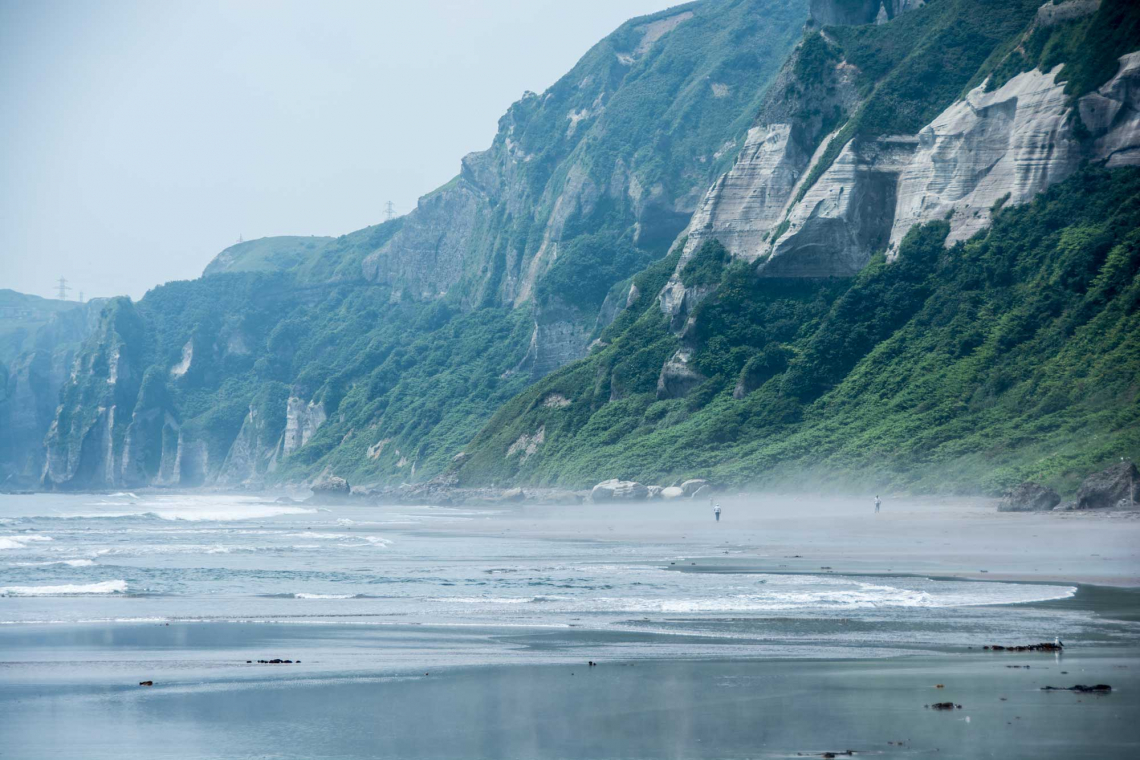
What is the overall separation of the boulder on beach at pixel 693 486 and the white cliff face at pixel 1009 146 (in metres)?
21.5

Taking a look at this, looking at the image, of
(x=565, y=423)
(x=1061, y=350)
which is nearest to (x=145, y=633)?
(x=1061, y=350)

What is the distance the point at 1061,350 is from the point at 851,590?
1478 inches

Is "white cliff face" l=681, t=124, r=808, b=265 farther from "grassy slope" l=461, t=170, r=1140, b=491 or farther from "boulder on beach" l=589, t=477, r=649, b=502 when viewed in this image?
"boulder on beach" l=589, t=477, r=649, b=502

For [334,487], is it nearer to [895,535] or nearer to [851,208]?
[851,208]

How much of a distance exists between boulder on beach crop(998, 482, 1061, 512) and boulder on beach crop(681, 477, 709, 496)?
2566cm

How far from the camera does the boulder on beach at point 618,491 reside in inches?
2674

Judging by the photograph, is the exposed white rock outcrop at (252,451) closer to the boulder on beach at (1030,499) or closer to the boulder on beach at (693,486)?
the boulder on beach at (693,486)

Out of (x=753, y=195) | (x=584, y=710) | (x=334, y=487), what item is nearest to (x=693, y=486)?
(x=753, y=195)

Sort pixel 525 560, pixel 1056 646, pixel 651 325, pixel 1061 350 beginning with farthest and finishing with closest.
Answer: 1. pixel 651 325
2. pixel 1061 350
3. pixel 525 560
4. pixel 1056 646

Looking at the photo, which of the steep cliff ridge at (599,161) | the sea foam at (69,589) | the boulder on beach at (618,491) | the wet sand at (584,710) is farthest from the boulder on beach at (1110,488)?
the steep cliff ridge at (599,161)

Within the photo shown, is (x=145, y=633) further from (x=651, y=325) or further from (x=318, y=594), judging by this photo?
(x=651, y=325)

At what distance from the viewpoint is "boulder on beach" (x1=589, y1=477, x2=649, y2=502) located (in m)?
67.9

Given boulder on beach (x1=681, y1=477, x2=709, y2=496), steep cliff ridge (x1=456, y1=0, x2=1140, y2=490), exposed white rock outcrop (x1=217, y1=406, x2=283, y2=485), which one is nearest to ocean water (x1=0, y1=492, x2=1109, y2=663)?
A: steep cliff ridge (x1=456, y1=0, x2=1140, y2=490)

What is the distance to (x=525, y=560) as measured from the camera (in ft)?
109
